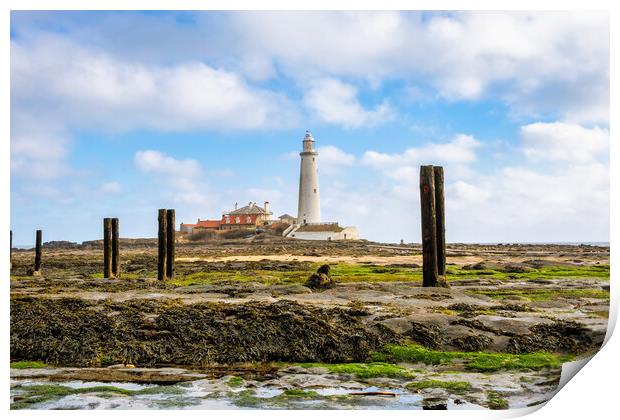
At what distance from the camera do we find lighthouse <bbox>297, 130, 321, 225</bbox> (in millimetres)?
76438

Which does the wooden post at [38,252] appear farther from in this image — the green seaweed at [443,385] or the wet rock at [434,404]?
the wet rock at [434,404]

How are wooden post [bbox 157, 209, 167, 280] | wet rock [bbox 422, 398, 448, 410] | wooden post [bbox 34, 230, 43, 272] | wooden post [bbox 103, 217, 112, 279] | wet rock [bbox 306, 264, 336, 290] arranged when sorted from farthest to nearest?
1. wooden post [bbox 34, 230, 43, 272]
2. wooden post [bbox 103, 217, 112, 279]
3. wooden post [bbox 157, 209, 167, 280]
4. wet rock [bbox 306, 264, 336, 290]
5. wet rock [bbox 422, 398, 448, 410]

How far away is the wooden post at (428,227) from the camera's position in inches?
657

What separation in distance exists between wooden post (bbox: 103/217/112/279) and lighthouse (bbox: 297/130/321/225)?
53.2 meters

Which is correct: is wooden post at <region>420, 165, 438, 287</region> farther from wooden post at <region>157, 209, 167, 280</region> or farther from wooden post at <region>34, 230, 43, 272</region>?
wooden post at <region>34, 230, 43, 272</region>

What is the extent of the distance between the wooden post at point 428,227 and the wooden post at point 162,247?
353 inches

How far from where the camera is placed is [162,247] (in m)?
21.9

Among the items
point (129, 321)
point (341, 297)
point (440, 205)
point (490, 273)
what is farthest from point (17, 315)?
point (490, 273)

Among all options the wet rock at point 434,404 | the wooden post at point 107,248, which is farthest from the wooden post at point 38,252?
the wet rock at point 434,404

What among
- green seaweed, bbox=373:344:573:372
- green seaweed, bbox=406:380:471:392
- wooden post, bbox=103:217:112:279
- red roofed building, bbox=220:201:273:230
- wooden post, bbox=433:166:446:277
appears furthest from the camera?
red roofed building, bbox=220:201:273:230

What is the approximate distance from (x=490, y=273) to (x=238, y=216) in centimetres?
6590

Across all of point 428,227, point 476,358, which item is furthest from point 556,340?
point 428,227

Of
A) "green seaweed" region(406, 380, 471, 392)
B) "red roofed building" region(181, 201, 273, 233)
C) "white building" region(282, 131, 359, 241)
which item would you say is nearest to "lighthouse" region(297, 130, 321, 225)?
"white building" region(282, 131, 359, 241)

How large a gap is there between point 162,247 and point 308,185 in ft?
181
